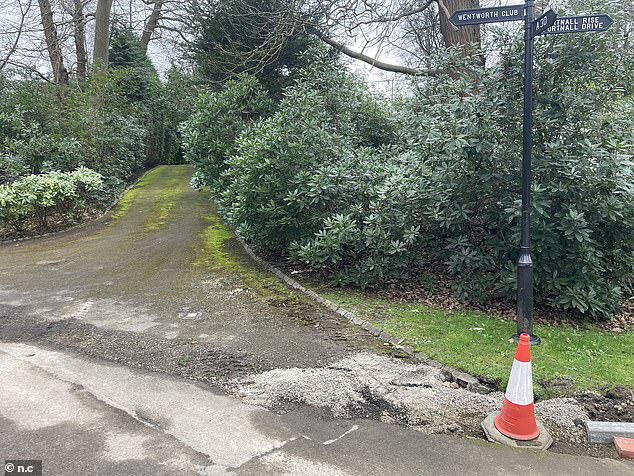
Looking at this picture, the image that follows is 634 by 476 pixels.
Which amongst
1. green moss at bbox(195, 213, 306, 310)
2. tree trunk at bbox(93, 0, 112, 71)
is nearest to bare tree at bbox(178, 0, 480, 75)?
green moss at bbox(195, 213, 306, 310)

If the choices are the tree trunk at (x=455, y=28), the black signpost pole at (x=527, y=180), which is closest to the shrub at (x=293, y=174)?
the black signpost pole at (x=527, y=180)

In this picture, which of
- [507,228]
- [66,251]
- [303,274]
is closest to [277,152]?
[303,274]

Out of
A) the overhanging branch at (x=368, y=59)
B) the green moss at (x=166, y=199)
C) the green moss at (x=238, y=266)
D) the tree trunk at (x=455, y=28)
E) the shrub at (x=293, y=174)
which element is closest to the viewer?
the green moss at (x=238, y=266)

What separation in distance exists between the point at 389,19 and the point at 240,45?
12.2 feet

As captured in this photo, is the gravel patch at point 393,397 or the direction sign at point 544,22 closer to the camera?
the gravel patch at point 393,397

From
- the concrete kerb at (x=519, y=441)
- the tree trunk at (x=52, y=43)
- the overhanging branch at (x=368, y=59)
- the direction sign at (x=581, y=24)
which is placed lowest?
the concrete kerb at (x=519, y=441)

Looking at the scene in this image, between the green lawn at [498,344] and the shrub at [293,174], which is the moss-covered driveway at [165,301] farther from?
the shrub at [293,174]

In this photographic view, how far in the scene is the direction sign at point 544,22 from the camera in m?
4.54

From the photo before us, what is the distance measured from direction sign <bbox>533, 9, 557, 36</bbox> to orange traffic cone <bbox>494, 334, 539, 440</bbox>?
121 inches

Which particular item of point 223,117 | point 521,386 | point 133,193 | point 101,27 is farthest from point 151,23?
point 521,386

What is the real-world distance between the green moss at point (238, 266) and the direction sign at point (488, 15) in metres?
4.01

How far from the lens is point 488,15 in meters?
5.06

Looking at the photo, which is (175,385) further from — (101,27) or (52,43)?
(101,27)

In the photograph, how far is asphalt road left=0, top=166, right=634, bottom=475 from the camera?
3.10 metres
